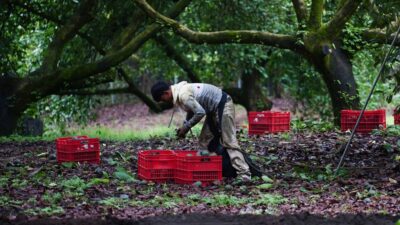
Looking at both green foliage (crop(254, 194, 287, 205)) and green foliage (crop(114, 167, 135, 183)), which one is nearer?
green foliage (crop(254, 194, 287, 205))

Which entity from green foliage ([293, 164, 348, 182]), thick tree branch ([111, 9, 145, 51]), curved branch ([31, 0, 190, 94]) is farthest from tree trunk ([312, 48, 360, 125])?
green foliage ([293, 164, 348, 182])

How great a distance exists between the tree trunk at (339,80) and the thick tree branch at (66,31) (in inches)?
188

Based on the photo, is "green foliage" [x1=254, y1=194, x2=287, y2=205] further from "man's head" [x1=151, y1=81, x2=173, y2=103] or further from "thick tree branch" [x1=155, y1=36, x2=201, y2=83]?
"thick tree branch" [x1=155, y1=36, x2=201, y2=83]

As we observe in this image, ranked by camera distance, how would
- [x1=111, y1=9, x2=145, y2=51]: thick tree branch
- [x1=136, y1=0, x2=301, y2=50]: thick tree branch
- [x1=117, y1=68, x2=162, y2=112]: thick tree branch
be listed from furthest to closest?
[x1=117, y1=68, x2=162, y2=112]: thick tree branch < [x1=111, y1=9, x2=145, y2=51]: thick tree branch < [x1=136, y1=0, x2=301, y2=50]: thick tree branch

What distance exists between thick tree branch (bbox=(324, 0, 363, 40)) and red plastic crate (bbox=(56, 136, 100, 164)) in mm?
4430

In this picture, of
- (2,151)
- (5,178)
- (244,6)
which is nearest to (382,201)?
(5,178)

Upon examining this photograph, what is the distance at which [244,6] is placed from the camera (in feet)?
57.6

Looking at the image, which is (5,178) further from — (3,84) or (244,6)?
(244,6)

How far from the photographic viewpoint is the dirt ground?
19.7 ft

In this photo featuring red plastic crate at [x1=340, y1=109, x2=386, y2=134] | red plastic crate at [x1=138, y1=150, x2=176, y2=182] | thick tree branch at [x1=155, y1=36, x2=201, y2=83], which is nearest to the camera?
red plastic crate at [x1=138, y1=150, x2=176, y2=182]

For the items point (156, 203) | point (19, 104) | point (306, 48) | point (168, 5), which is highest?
point (168, 5)

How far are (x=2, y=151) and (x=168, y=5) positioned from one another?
19.0ft

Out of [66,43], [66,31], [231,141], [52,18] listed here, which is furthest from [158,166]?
[52,18]

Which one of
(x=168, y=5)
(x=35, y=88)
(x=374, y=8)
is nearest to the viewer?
(x=374, y=8)
